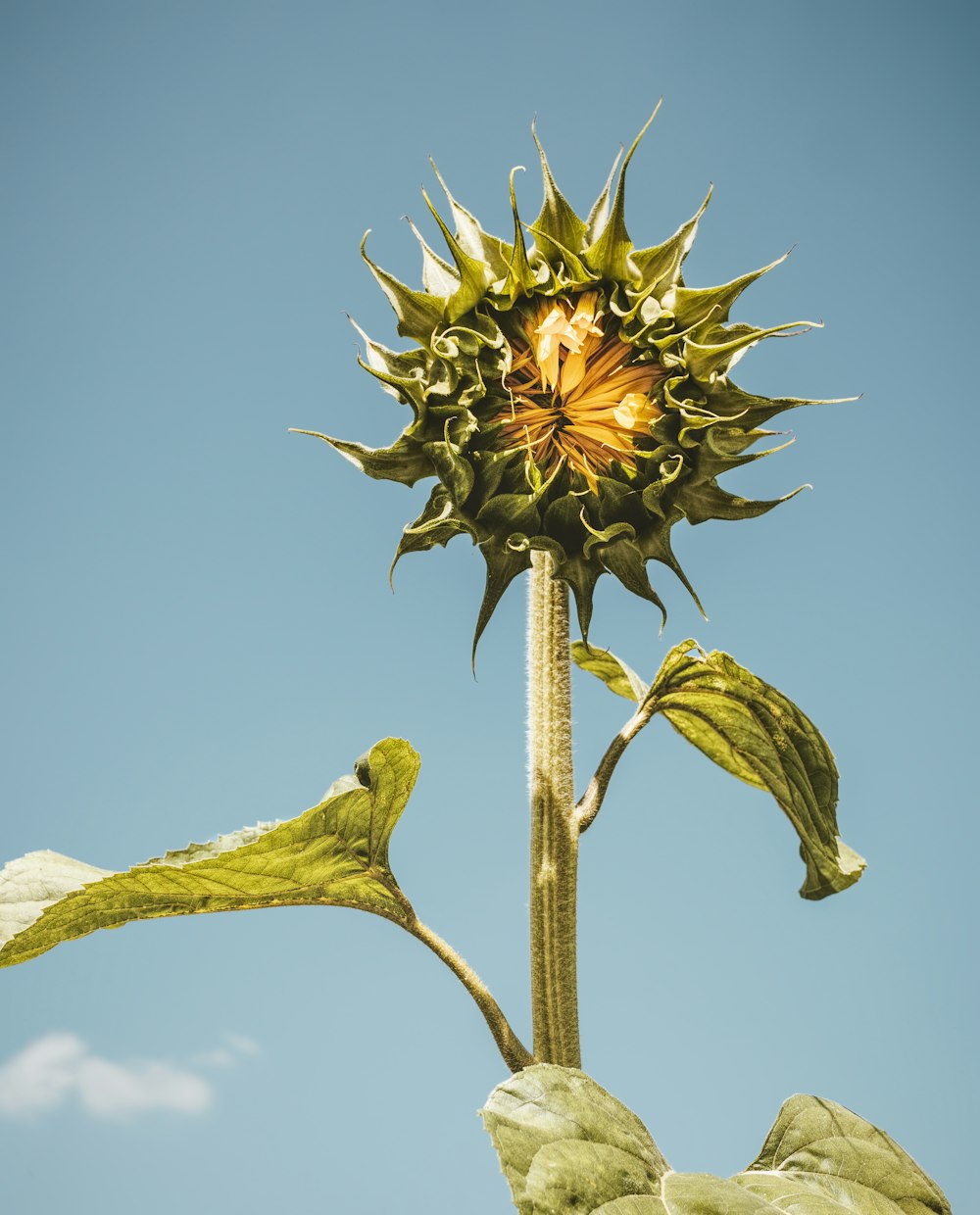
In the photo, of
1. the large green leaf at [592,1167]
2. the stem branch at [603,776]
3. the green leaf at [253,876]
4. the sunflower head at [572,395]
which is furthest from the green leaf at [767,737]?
the large green leaf at [592,1167]

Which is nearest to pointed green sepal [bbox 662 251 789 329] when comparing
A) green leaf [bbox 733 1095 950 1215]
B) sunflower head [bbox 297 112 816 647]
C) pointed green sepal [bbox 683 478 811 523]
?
sunflower head [bbox 297 112 816 647]

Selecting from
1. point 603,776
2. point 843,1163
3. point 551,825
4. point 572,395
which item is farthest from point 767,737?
point 572,395

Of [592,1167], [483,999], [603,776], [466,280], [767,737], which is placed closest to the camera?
[592,1167]

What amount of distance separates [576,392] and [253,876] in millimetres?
1025

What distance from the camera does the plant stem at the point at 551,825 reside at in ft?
6.54

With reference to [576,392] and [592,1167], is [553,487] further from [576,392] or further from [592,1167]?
[592,1167]

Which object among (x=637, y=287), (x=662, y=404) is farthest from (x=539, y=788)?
(x=637, y=287)

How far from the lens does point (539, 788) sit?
2.10 m

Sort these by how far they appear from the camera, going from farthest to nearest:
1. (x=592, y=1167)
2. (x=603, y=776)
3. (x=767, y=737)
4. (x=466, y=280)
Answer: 1. (x=767, y=737)
2. (x=603, y=776)
3. (x=466, y=280)
4. (x=592, y=1167)

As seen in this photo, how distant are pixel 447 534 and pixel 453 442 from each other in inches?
5.9

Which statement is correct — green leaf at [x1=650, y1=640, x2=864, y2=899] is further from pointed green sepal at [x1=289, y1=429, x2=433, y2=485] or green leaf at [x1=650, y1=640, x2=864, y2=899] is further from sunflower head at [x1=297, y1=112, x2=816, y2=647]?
pointed green sepal at [x1=289, y1=429, x2=433, y2=485]

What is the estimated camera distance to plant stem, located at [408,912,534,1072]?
1992 millimetres

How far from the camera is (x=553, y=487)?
1.99m

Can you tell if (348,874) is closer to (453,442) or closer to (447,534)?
(447,534)
